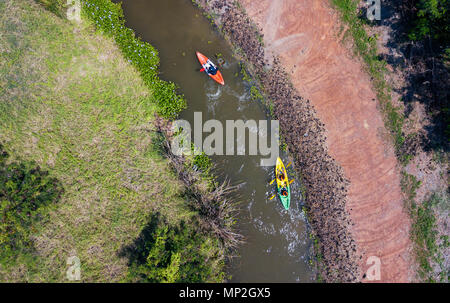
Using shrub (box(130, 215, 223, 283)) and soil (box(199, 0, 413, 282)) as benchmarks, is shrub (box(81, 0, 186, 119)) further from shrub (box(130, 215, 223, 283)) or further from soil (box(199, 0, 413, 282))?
shrub (box(130, 215, 223, 283))

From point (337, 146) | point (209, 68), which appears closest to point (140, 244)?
point (209, 68)

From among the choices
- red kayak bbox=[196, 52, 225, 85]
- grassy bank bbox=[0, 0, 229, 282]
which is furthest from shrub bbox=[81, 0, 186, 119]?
red kayak bbox=[196, 52, 225, 85]

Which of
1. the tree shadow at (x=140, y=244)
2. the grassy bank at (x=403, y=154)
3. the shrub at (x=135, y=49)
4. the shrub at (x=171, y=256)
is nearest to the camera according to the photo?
the shrub at (x=171, y=256)

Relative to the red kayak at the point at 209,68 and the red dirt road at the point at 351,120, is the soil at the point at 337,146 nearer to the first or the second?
the red dirt road at the point at 351,120

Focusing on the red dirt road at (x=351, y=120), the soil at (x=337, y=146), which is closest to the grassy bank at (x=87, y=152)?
the soil at (x=337, y=146)

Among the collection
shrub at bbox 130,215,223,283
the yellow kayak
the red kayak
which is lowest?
shrub at bbox 130,215,223,283

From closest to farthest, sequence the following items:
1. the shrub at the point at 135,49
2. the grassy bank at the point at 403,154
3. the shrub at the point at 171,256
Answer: the shrub at the point at 171,256 → the shrub at the point at 135,49 → the grassy bank at the point at 403,154
